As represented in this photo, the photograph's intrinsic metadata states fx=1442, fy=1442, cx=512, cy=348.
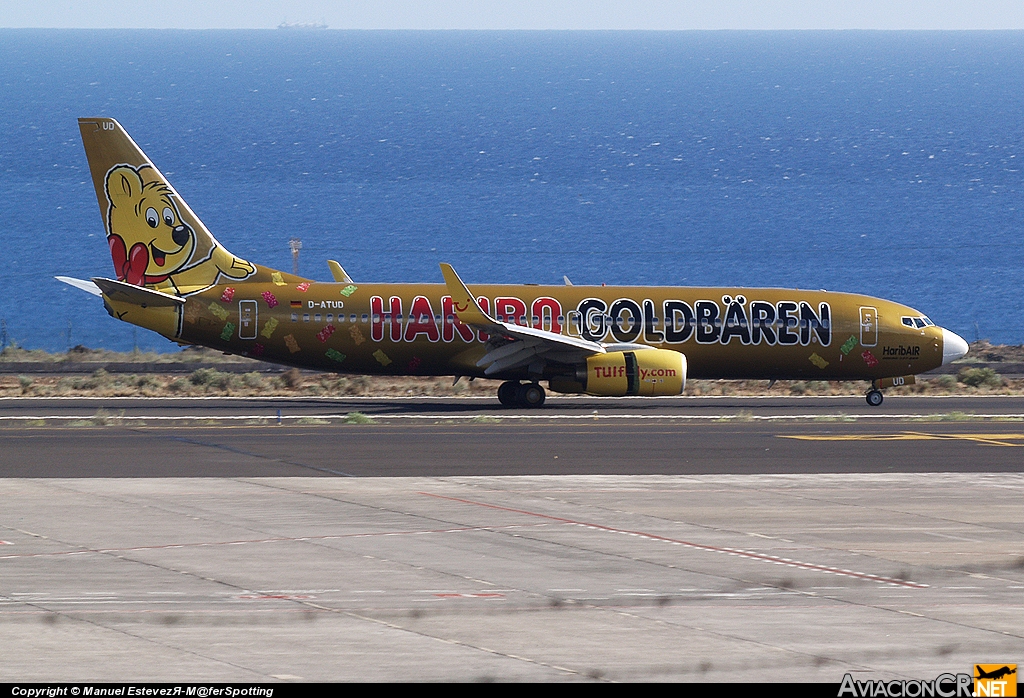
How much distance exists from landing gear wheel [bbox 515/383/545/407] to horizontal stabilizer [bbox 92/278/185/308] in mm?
Result: 9778

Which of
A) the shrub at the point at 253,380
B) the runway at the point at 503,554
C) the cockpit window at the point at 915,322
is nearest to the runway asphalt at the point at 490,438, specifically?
the runway at the point at 503,554

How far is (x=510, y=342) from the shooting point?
40.1 metres

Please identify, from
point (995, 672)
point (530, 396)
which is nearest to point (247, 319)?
point (530, 396)

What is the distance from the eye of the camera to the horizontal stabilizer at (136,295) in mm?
39188

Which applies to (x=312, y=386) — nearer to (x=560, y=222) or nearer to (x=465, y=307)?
(x=465, y=307)

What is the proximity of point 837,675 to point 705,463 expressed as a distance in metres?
14.8

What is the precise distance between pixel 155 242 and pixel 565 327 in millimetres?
12016

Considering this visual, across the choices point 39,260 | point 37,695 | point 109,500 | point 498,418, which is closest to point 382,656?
point 37,695

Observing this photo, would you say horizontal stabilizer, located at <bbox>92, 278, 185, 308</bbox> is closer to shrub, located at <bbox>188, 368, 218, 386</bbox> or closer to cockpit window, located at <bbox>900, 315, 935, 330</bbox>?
shrub, located at <bbox>188, 368, 218, 386</bbox>

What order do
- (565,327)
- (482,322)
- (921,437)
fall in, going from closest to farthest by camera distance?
(921,437)
(482,322)
(565,327)

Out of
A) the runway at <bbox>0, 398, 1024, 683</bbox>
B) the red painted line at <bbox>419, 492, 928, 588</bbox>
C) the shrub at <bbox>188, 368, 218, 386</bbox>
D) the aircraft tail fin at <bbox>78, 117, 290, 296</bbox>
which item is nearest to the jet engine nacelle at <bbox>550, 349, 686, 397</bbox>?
the runway at <bbox>0, 398, 1024, 683</bbox>

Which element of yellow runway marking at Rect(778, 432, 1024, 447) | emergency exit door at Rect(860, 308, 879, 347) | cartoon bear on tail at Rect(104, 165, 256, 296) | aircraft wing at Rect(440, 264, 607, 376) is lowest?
yellow runway marking at Rect(778, 432, 1024, 447)

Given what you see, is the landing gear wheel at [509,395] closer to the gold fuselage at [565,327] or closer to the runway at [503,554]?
the gold fuselage at [565,327]

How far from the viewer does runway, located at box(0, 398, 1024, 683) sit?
15.3m
